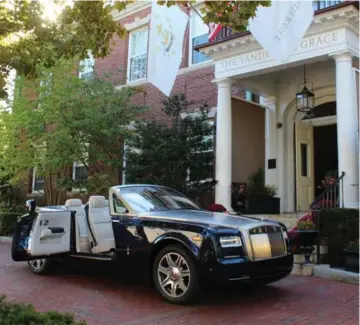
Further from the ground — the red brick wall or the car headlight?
the red brick wall

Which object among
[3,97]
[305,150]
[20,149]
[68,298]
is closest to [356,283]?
[68,298]

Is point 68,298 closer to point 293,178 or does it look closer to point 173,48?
point 173,48

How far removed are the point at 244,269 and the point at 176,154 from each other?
263 inches

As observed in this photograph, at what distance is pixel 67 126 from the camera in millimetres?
13906

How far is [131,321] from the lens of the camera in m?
5.30

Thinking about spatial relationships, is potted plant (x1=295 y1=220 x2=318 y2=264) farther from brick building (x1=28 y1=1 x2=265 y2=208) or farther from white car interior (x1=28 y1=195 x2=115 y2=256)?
brick building (x1=28 y1=1 x2=265 y2=208)

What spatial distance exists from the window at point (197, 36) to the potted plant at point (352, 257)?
9011 mm

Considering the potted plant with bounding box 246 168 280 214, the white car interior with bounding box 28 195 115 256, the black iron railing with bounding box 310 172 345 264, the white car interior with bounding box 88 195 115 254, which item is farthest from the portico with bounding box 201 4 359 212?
the white car interior with bounding box 28 195 115 256

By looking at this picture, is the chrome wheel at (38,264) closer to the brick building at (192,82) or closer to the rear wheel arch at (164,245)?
the rear wheel arch at (164,245)

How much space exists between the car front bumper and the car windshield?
1685 mm

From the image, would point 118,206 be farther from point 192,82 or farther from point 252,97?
point 192,82

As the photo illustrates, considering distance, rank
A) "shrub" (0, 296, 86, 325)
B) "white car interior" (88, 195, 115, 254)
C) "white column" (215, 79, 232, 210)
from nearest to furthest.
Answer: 1. "shrub" (0, 296, 86, 325)
2. "white car interior" (88, 195, 115, 254)
3. "white column" (215, 79, 232, 210)

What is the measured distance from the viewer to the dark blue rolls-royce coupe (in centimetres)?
587

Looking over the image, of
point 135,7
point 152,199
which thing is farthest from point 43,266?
point 135,7
